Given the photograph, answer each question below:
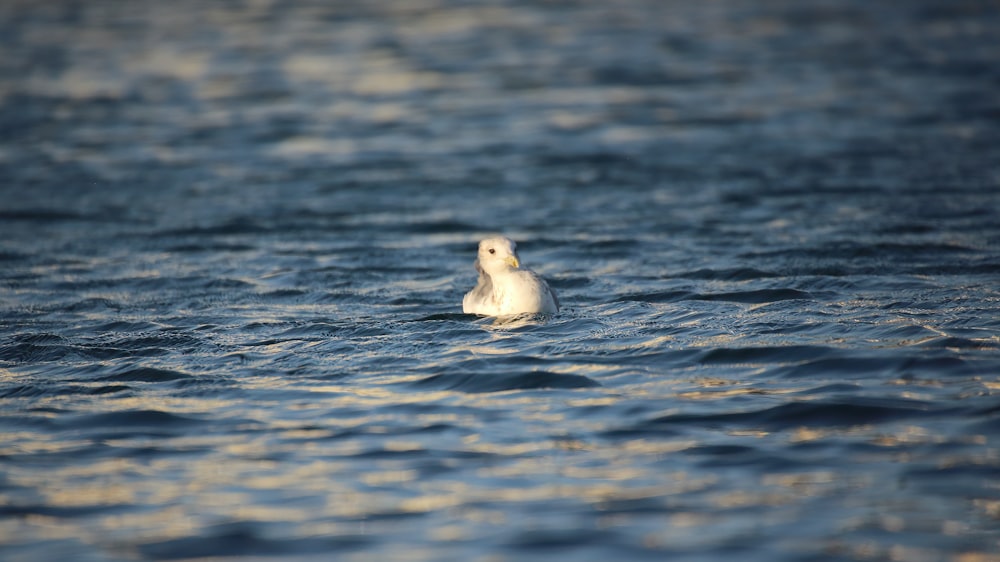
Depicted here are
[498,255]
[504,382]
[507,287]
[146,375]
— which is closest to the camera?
[504,382]

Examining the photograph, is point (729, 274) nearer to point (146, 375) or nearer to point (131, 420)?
point (146, 375)

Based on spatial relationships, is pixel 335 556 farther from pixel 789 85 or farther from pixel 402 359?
pixel 789 85

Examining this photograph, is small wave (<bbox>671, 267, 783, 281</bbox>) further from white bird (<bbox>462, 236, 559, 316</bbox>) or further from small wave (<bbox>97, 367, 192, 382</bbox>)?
small wave (<bbox>97, 367, 192, 382</bbox>)

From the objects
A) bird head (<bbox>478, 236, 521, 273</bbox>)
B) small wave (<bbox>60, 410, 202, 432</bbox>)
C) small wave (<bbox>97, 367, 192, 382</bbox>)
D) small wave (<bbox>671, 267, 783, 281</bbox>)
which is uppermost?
bird head (<bbox>478, 236, 521, 273</bbox>)

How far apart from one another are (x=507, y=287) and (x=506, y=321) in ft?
1.00

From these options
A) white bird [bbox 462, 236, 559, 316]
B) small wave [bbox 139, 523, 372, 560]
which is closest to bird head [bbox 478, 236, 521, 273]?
white bird [bbox 462, 236, 559, 316]

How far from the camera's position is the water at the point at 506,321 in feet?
23.8

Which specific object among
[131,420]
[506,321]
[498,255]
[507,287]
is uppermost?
[498,255]

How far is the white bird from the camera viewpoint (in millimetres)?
11383

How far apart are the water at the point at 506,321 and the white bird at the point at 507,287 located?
0.24 metres

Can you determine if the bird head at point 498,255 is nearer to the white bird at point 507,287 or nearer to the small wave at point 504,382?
the white bird at point 507,287

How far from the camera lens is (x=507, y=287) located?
37.6ft

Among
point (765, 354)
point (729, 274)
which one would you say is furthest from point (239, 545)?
point (729, 274)

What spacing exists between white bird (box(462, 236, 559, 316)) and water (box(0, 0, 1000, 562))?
0.24 m
